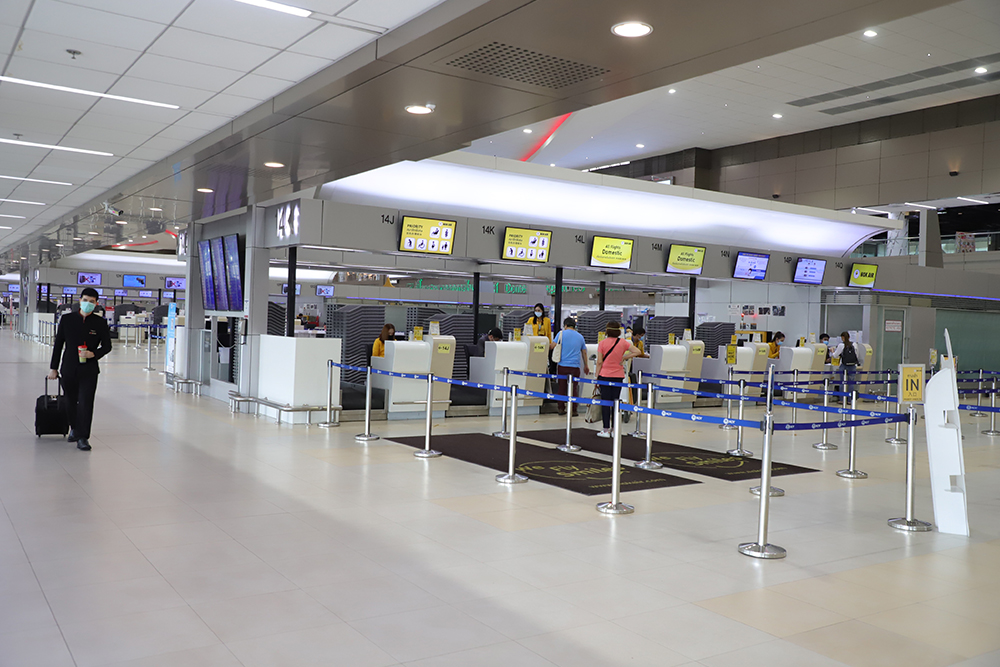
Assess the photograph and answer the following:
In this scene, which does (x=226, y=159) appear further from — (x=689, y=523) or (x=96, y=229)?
(x=96, y=229)

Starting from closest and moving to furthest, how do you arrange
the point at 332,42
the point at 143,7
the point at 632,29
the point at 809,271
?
the point at 632,29
the point at 143,7
the point at 332,42
the point at 809,271

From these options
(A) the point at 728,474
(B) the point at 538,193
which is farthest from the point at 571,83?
(B) the point at 538,193

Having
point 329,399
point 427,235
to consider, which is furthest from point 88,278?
point 329,399

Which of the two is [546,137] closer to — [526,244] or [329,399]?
[526,244]

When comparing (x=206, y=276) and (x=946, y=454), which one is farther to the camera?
(x=206, y=276)

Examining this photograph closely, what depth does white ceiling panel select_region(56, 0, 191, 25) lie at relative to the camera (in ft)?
15.4

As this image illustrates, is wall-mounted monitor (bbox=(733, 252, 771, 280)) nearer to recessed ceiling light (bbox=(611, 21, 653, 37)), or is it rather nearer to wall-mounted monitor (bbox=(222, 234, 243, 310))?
wall-mounted monitor (bbox=(222, 234, 243, 310))

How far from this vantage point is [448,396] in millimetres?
12234

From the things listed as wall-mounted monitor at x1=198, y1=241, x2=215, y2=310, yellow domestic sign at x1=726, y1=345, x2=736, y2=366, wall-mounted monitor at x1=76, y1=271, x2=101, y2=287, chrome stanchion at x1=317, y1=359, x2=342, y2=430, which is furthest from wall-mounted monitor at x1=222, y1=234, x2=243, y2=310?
wall-mounted monitor at x1=76, y1=271, x2=101, y2=287

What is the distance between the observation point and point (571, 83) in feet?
18.2

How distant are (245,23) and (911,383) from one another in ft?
22.1

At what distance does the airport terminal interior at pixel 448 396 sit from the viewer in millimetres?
3949

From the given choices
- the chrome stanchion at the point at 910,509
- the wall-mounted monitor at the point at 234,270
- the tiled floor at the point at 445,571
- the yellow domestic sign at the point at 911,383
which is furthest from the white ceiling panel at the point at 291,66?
the wall-mounted monitor at the point at 234,270

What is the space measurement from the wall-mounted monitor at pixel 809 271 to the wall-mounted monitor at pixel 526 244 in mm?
7131
